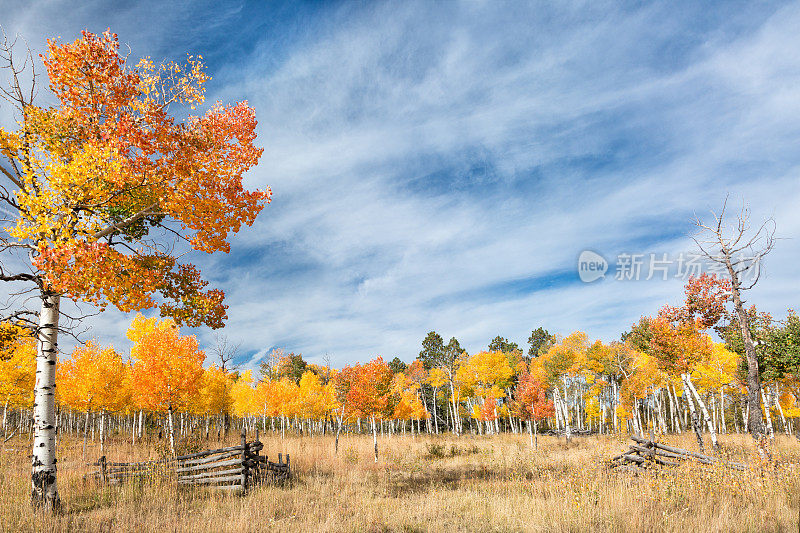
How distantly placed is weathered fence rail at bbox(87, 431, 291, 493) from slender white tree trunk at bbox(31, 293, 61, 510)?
382 cm

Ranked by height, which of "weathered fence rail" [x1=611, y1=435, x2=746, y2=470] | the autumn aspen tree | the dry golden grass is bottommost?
"weathered fence rail" [x1=611, y1=435, x2=746, y2=470]

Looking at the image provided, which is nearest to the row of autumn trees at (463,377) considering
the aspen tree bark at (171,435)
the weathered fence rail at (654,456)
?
the aspen tree bark at (171,435)

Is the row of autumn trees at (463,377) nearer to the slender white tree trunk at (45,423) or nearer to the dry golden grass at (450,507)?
the slender white tree trunk at (45,423)

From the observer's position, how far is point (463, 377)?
5344 centimetres

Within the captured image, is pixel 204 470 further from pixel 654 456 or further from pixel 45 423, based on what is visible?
pixel 654 456

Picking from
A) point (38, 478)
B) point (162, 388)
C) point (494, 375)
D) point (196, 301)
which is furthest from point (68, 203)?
point (494, 375)

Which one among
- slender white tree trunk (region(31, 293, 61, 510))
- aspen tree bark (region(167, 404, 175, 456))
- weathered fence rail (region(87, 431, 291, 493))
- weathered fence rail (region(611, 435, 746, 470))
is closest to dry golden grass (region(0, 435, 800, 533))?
slender white tree trunk (region(31, 293, 61, 510))

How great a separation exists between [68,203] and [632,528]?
496 inches

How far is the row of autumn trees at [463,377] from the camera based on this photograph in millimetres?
21562

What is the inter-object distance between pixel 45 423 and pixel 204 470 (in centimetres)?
693

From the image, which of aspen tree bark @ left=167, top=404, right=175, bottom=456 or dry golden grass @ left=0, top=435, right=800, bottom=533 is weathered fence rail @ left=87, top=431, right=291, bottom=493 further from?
aspen tree bark @ left=167, top=404, right=175, bottom=456

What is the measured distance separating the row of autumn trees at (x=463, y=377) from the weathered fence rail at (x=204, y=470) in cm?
542

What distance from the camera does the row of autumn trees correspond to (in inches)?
849

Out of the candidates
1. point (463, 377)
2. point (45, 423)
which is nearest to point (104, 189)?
point (45, 423)
